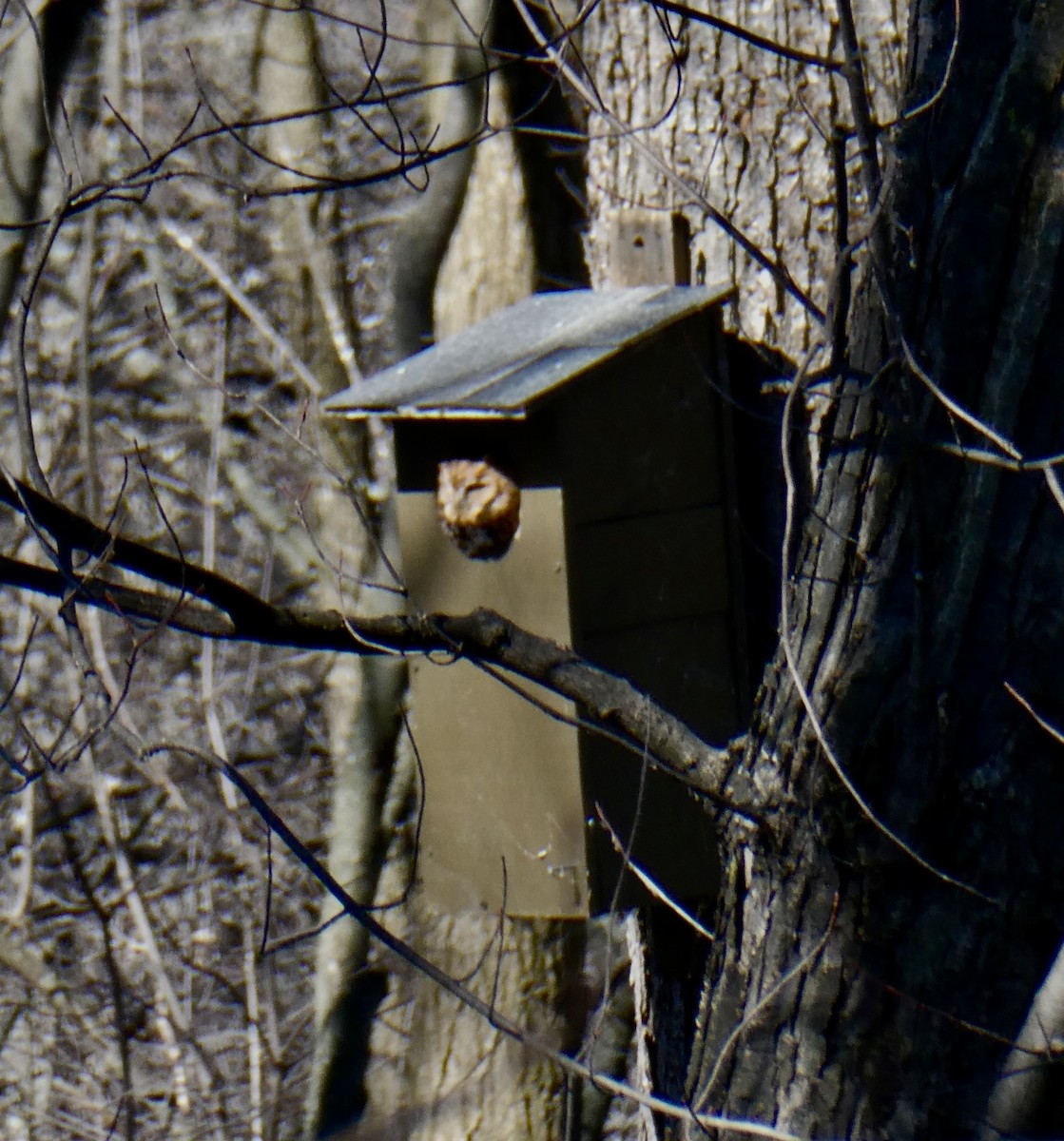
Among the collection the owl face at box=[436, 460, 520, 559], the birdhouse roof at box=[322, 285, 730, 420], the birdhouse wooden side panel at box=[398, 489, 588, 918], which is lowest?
the birdhouse wooden side panel at box=[398, 489, 588, 918]

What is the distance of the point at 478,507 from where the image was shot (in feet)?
7.26

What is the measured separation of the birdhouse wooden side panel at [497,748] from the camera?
2.17 meters

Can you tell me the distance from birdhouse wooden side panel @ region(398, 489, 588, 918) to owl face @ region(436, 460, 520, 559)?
0.7 inches

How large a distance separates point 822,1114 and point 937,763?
A: 53 centimetres

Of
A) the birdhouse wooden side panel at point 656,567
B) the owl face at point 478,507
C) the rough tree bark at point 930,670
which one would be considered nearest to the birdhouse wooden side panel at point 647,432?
the birdhouse wooden side panel at point 656,567

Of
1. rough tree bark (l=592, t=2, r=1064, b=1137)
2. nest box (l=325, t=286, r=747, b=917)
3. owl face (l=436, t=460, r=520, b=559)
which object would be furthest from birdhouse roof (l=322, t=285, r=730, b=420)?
rough tree bark (l=592, t=2, r=1064, b=1137)

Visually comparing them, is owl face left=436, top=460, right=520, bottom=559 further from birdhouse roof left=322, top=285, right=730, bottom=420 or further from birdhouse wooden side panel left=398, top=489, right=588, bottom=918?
birdhouse roof left=322, top=285, right=730, bottom=420

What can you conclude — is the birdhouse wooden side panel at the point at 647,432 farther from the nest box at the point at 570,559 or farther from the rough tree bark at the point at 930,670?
the rough tree bark at the point at 930,670

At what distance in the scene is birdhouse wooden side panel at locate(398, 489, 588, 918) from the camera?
7.11 ft

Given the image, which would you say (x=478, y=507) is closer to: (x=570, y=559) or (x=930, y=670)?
(x=570, y=559)

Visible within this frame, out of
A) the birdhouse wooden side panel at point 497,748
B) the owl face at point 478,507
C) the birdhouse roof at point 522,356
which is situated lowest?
the birdhouse wooden side panel at point 497,748

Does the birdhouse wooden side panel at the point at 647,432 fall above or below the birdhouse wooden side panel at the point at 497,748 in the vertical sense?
above

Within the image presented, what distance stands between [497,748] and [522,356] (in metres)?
0.62

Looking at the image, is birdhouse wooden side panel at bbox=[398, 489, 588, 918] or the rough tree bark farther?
birdhouse wooden side panel at bbox=[398, 489, 588, 918]
